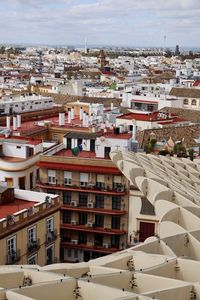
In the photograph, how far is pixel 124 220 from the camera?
36375mm

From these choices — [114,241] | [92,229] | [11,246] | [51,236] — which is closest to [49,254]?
[51,236]

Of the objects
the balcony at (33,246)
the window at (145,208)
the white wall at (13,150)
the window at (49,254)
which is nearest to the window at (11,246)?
the balcony at (33,246)

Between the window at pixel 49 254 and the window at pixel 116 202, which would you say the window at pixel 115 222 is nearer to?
the window at pixel 116 202

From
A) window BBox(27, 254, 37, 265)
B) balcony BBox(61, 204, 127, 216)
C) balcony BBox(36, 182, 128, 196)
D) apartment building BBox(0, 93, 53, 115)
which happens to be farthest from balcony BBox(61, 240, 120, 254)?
apartment building BBox(0, 93, 53, 115)

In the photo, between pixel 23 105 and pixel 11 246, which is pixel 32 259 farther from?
pixel 23 105

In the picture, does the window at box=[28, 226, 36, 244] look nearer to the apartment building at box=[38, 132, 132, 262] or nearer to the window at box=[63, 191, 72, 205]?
the apartment building at box=[38, 132, 132, 262]

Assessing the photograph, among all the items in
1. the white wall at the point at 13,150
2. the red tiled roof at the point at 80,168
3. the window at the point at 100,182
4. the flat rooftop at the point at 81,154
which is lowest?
the window at the point at 100,182

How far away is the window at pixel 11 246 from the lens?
25.7m

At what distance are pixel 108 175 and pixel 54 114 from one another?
26.6 metres

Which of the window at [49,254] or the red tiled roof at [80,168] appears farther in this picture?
the red tiled roof at [80,168]

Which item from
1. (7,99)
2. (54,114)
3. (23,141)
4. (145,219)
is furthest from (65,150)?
(7,99)

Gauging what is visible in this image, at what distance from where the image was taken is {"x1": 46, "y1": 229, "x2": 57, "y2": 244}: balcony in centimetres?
2879

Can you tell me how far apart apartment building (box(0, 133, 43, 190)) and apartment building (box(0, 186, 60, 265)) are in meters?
6.57

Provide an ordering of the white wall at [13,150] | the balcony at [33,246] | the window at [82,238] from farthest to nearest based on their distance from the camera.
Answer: the white wall at [13,150] < the window at [82,238] < the balcony at [33,246]
